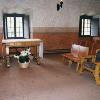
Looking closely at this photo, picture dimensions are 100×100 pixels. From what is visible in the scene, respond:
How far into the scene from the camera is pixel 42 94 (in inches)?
159

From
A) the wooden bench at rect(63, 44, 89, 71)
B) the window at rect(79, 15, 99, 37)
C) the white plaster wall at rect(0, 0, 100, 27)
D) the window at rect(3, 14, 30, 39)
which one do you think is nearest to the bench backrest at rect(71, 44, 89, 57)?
the wooden bench at rect(63, 44, 89, 71)

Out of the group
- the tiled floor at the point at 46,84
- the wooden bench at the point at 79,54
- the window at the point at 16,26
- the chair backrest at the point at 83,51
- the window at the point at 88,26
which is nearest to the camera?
the tiled floor at the point at 46,84

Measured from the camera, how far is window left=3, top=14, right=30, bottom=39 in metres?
8.63

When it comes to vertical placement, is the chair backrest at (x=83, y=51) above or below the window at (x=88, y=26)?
below

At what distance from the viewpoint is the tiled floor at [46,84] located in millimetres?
3969

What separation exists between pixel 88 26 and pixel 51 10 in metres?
2.21

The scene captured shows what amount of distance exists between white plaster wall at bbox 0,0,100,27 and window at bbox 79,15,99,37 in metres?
0.29

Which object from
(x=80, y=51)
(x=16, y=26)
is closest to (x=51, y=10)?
(x=16, y=26)

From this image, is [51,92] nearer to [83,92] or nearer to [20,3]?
[83,92]

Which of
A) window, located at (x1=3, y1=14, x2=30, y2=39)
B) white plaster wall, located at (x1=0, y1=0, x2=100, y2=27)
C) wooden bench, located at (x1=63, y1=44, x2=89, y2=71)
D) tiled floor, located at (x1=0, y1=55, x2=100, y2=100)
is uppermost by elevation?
white plaster wall, located at (x1=0, y1=0, x2=100, y2=27)

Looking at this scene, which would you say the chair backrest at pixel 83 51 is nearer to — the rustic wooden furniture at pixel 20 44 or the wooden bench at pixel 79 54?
the wooden bench at pixel 79 54

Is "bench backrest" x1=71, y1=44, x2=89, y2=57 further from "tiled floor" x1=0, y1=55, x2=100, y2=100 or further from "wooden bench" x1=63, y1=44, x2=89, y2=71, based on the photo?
"tiled floor" x1=0, y1=55, x2=100, y2=100

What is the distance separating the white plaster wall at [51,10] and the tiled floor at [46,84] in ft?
10.3

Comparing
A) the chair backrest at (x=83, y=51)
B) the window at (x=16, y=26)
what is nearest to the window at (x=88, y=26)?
the window at (x=16, y=26)
